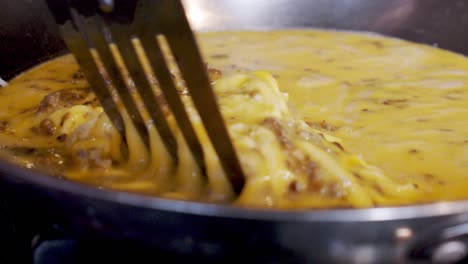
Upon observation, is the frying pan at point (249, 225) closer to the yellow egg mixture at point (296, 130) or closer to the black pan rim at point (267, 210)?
the black pan rim at point (267, 210)

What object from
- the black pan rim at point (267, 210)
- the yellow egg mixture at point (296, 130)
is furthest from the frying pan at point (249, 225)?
the yellow egg mixture at point (296, 130)

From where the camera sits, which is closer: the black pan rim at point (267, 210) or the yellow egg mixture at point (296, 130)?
the black pan rim at point (267, 210)

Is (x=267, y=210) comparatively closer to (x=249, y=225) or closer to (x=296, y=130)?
(x=249, y=225)

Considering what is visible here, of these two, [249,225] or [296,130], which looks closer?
[249,225]

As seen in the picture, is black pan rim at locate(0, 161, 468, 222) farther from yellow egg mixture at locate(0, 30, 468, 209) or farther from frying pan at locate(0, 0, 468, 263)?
yellow egg mixture at locate(0, 30, 468, 209)

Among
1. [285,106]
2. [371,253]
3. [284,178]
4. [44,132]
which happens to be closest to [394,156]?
[285,106]

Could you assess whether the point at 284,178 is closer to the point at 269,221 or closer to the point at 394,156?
the point at 269,221

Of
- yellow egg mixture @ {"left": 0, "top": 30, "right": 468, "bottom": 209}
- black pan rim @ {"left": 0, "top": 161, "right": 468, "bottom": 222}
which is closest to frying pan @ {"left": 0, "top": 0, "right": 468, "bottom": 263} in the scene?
black pan rim @ {"left": 0, "top": 161, "right": 468, "bottom": 222}

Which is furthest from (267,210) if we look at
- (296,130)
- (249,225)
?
(296,130)
